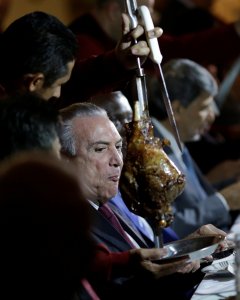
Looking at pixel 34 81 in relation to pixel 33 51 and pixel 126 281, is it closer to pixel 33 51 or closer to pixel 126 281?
pixel 33 51

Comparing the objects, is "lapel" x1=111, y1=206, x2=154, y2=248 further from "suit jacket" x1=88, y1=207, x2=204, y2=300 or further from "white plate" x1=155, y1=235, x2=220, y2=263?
"white plate" x1=155, y1=235, x2=220, y2=263

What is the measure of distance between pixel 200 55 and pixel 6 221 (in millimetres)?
2538

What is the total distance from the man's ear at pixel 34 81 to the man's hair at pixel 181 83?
1458mm

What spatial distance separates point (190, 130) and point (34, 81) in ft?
5.48

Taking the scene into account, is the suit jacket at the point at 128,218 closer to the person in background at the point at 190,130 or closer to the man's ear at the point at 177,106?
the person in background at the point at 190,130

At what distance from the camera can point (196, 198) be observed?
4004 mm

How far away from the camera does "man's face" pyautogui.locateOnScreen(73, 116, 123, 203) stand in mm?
2770

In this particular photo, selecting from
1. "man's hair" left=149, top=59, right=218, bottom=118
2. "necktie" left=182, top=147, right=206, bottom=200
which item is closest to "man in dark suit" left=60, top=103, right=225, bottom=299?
"necktie" left=182, top=147, right=206, bottom=200

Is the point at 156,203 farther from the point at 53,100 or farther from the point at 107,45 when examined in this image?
the point at 107,45

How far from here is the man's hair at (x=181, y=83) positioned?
167 inches

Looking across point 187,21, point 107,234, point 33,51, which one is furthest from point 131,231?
point 187,21

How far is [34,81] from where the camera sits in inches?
110

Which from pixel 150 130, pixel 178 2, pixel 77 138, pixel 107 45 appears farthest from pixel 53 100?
pixel 178 2

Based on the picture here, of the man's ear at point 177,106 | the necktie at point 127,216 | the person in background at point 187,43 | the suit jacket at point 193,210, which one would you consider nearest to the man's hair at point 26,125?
the necktie at point 127,216
